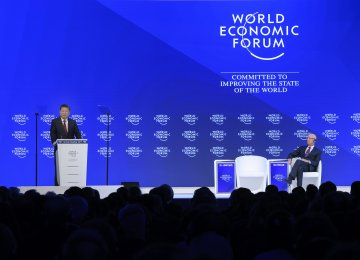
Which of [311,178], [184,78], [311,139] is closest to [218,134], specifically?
[184,78]

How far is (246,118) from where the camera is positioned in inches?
527

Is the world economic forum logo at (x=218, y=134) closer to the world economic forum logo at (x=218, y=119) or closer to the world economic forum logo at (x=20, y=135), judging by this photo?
the world economic forum logo at (x=218, y=119)

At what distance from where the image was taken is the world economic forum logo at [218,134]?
1338cm

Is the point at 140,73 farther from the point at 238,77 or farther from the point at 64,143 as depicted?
the point at 64,143

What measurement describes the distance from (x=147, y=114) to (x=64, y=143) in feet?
11.2

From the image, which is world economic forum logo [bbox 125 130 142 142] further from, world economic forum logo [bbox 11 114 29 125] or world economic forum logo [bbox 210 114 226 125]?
world economic forum logo [bbox 11 114 29 125]

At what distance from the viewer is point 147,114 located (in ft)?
44.0

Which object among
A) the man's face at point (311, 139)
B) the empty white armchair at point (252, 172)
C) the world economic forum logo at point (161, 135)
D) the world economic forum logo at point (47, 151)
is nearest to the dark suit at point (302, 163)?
the man's face at point (311, 139)

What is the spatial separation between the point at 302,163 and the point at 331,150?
4.71ft

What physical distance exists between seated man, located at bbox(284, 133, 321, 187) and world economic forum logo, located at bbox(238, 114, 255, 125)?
1285 mm

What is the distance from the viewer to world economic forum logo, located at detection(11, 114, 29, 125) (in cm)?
1333

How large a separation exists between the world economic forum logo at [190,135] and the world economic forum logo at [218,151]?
0.43 m

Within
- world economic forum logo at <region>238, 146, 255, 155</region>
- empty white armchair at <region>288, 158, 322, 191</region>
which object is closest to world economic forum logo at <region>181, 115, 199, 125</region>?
world economic forum logo at <region>238, 146, 255, 155</region>

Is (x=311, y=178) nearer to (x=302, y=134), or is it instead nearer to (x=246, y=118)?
(x=302, y=134)
